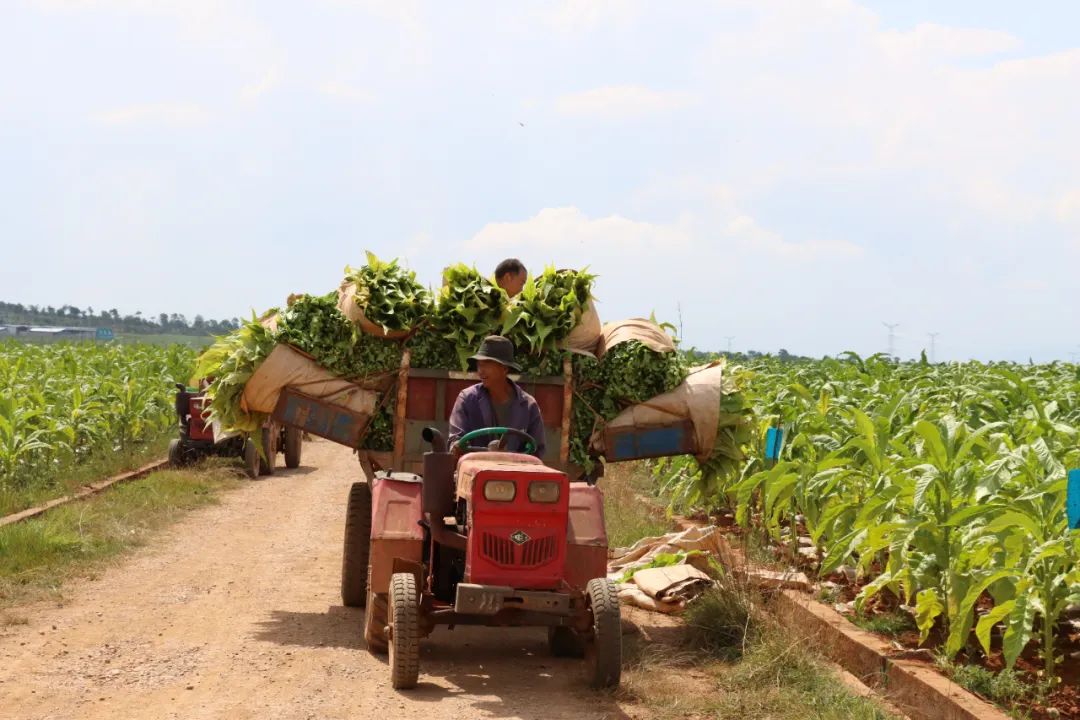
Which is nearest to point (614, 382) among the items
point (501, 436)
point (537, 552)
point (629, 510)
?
point (501, 436)

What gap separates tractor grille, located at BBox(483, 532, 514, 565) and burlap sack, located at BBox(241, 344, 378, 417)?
89.8 inches

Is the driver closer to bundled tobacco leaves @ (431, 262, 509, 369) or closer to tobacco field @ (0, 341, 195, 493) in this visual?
bundled tobacco leaves @ (431, 262, 509, 369)

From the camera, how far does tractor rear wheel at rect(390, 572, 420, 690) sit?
7035mm

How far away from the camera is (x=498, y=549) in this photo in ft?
23.4

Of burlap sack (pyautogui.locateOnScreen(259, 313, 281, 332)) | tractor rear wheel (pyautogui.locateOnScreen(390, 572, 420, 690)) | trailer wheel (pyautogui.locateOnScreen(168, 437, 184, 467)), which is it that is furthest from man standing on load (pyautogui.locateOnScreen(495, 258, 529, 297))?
trailer wheel (pyautogui.locateOnScreen(168, 437, 184, 467))

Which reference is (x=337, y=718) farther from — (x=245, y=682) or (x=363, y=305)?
(x=363, y=305)

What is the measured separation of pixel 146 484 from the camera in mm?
15594

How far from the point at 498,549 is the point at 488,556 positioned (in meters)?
0.07

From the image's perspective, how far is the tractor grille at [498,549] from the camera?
23.3ft

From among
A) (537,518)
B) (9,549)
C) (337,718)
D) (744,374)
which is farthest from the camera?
(9,549)

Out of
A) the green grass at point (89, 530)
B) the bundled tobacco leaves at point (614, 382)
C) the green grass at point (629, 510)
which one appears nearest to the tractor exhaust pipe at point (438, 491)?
the bundled tobacco leaves at point (614, 382)

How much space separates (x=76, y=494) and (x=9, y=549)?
4.05m

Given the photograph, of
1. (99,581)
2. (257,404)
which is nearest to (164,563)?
(99,581)

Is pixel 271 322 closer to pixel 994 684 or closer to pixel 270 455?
pixel 994 684
